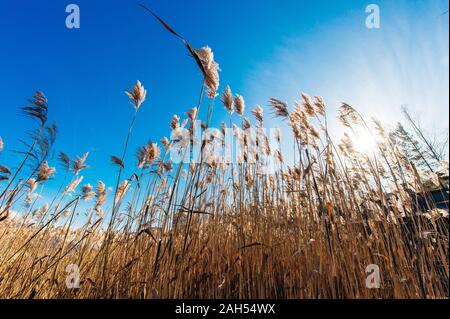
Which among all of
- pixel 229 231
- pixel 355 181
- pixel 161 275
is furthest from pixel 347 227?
pixel 161 275

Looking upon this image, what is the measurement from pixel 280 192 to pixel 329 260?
144cm


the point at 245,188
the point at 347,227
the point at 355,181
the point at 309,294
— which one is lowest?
the point at 309,294

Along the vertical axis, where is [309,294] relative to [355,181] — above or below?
below

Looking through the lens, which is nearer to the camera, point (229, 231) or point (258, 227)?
point (258, 227)

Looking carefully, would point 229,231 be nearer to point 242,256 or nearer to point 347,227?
point 242,256

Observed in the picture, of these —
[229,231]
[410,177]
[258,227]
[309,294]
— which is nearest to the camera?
[309,294]

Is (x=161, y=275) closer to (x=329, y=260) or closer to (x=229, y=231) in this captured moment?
(x=229, y=231)

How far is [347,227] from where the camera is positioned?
83.6 inches

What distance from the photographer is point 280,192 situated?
10.3 feet

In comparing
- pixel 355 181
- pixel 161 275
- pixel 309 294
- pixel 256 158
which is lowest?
pixel 309 294
